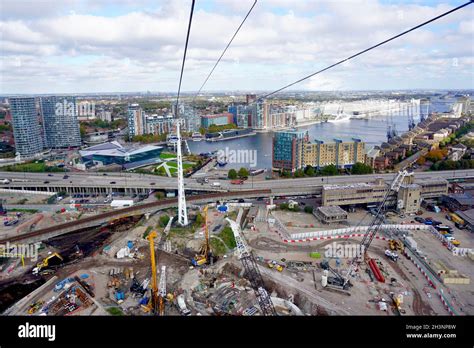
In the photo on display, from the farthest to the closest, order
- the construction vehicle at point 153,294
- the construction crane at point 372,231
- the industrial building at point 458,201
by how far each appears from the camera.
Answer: the industrial building at point 458,201 → the construction crane at point 372,231 → the construction vehicle at point 153,294

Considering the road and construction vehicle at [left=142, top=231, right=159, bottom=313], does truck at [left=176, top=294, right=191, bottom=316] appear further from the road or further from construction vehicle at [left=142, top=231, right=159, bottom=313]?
the road

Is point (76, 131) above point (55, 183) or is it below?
above

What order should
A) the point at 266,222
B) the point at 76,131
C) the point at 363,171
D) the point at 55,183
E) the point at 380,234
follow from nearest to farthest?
1. the point at 380,234
2. the point at 266,222
3. the point at 55,183
4. the point at 363,171
5. the point at 76,131

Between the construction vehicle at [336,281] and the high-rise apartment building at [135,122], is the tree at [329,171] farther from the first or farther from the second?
the high-rise apartment building at [135,122]

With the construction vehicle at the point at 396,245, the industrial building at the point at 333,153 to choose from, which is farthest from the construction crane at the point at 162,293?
the industrial building at the point at 333,153

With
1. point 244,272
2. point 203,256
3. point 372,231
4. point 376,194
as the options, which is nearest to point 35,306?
point 203,256

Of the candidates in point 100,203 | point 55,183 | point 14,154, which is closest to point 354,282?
point 100,203
